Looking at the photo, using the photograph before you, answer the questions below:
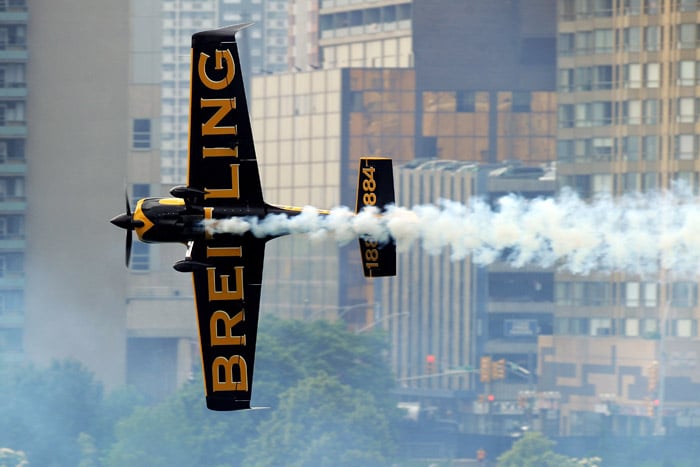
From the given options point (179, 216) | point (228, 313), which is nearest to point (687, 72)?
point (228, 313)

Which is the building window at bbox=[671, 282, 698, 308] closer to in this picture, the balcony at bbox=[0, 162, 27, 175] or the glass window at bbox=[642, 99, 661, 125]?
the glass window at bbox=[642, 99, 661, 125]

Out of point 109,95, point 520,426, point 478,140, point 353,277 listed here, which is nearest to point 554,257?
point 109,95

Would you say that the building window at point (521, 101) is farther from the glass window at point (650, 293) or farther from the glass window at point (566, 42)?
the glass window at point (650, 293)

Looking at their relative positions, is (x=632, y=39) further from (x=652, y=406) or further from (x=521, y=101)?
(x=521, y=101)

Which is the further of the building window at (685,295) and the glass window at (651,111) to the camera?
the glass window at (651,111)

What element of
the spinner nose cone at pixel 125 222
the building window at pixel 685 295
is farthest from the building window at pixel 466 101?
the spinner nose cone at pixel 125 222

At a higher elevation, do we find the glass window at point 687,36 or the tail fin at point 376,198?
the glass window at point 687,36
